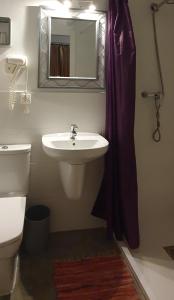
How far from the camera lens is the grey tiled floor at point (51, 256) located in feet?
5.30

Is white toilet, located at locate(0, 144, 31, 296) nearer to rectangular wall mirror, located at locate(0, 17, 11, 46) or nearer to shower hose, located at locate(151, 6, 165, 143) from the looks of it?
rectangular wall mirror, located at locate(0, 17, 11, 46)

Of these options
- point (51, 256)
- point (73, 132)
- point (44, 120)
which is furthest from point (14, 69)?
point (51, 256)

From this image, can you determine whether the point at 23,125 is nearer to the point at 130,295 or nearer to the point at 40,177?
the point at 40,177

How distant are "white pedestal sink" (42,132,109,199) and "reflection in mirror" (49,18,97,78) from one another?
48 cm

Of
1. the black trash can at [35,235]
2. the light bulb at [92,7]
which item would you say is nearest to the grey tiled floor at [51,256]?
the black trash can at [35,235]

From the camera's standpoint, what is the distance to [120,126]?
75.7 inches

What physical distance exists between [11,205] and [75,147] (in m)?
0.59

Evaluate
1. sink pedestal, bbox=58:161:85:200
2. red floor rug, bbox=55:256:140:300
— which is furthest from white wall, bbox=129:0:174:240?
sink pedestal, bbox=58:161:85:200

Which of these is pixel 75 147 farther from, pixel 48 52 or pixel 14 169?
pixel 48 52

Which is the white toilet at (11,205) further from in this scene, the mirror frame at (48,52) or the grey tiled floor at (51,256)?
the mirror frame at (48,52)

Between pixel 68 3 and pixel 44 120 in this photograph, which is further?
pixel 44 120

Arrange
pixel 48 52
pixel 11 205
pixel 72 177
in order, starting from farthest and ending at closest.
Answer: pixel 48 52 → pixel 72 177 → pixel 11 205

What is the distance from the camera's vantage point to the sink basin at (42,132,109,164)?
1.60 meters

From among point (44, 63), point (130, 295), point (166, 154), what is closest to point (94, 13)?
point (44, 63)
